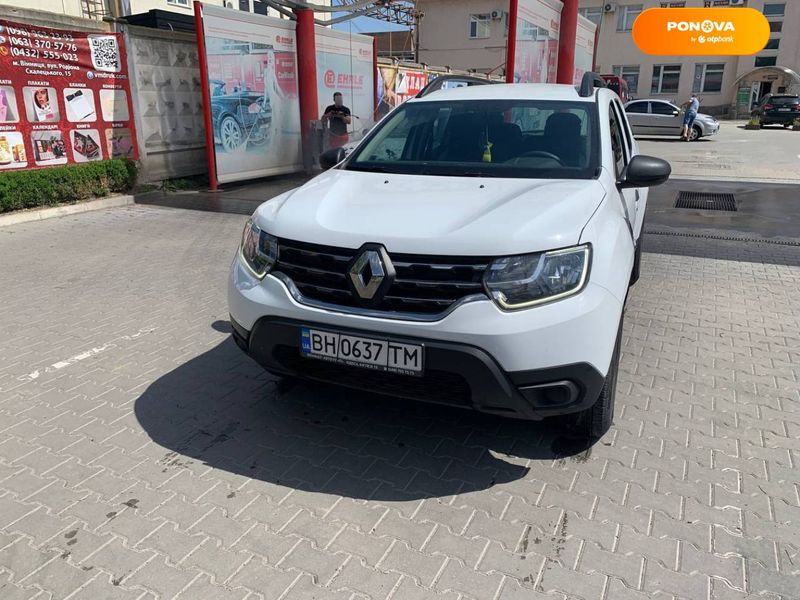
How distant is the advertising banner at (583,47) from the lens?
1947cm

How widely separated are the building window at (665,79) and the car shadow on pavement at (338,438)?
48.0m

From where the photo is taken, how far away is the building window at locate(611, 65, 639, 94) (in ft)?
150

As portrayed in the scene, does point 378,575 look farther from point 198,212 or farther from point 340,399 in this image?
point 198,212

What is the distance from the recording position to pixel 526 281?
8.80 ft

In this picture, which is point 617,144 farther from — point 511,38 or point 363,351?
point 511,38

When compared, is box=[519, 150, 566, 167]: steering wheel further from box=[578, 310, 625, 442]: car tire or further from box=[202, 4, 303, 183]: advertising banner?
box=[202, 4, 303, 183]: advertising banner

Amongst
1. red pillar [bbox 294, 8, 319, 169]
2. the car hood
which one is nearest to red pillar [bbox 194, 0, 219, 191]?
red pillar [bbox 294, 8, 319, 169]

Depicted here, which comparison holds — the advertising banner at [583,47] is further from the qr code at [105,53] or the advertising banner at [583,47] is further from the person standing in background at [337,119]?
the qr code at [105,53]

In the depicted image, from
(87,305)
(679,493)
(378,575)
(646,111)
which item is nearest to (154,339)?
(87,305)

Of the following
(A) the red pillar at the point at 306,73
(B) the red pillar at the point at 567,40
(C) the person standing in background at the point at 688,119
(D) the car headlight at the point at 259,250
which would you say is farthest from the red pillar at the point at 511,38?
(C) the person standing in background at the point at 688,119

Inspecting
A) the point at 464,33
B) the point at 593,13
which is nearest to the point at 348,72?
the point at 464,33

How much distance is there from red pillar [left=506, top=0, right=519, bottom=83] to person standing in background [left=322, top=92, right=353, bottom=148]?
11.3ft

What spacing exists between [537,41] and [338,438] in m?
13.5

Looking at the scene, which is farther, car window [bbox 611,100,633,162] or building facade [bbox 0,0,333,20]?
building facade [bbox 0,0,333,20]
